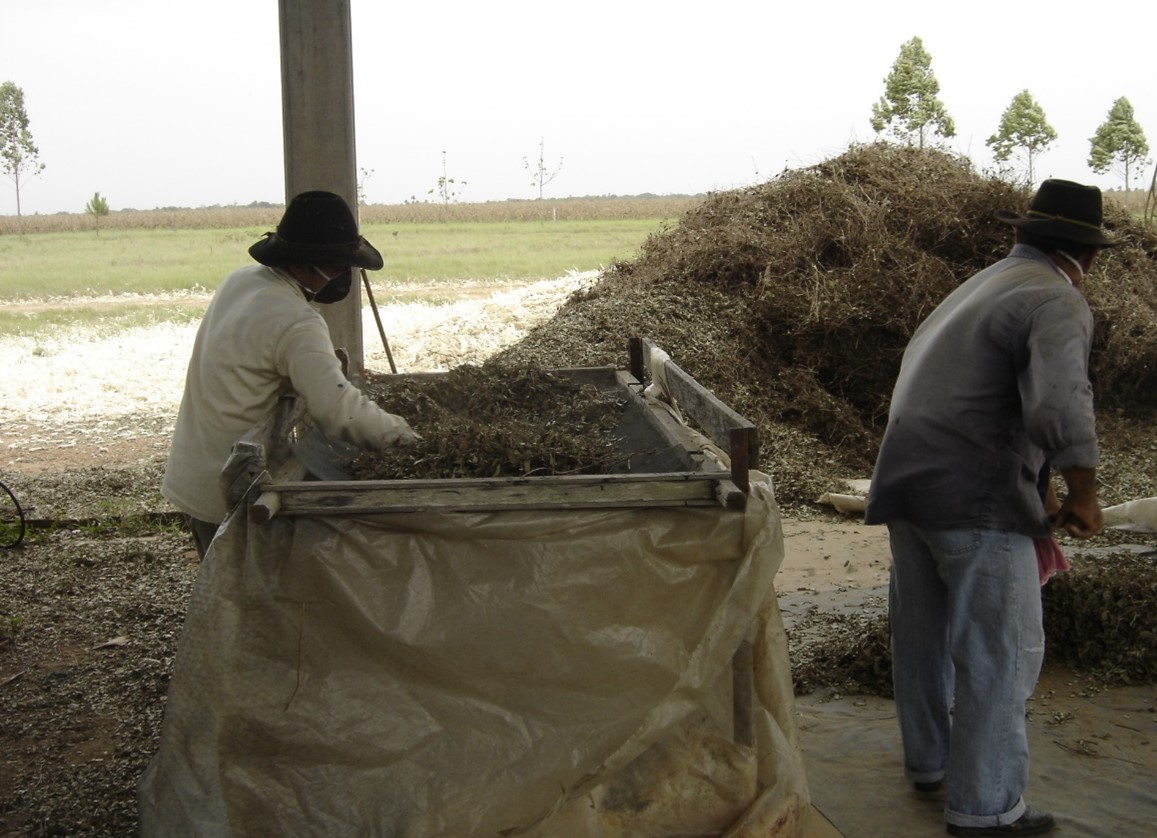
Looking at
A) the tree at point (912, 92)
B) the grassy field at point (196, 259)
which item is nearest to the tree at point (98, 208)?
the grassy field at point (196, 259)

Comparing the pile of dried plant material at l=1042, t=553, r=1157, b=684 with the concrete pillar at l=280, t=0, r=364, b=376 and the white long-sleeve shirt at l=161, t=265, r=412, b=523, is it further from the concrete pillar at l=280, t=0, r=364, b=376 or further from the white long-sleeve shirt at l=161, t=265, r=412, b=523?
the concrete pillar at l=280, t=0, r=364, b=376

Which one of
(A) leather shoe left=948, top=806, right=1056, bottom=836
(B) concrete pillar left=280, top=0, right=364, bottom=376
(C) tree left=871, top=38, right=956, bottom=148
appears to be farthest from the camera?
(C) tree left=871, top=38, right=956, bottom=148

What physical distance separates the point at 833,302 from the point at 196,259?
26.1 m

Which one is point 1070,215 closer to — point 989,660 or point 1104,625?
point 989,660

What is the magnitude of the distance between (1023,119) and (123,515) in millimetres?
42013

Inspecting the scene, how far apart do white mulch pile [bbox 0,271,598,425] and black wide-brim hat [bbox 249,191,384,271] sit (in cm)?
692

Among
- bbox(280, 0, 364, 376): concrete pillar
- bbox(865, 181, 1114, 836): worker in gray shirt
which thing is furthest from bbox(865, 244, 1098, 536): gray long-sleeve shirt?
bbox(280, 0, 364, 376): concrete pillar

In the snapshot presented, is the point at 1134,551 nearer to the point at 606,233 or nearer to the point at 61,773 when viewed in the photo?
the point at 61,773

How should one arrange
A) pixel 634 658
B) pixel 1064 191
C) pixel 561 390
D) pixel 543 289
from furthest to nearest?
pixel 543 289, pixel 561 390, pixel 1064 191, pixel 634 658

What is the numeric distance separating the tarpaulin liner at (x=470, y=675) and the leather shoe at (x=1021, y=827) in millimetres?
646

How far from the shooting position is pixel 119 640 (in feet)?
15.0

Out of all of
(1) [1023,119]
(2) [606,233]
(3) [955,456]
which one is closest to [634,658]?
(3) [955,456]

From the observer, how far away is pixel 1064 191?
280 centimetres

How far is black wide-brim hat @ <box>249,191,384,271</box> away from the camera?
3188 millimetres
